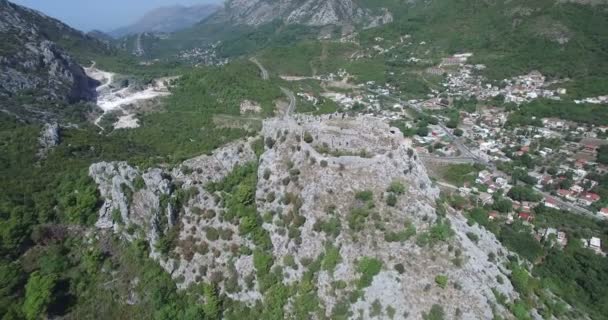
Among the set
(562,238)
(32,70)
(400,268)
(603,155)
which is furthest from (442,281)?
(32,70)

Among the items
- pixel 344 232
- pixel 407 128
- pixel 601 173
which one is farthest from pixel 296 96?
pixel 344 232

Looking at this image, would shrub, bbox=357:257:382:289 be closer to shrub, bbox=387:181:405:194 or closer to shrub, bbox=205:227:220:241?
shrub, bbox=387:181:405:194

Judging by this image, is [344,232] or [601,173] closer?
[344,232]

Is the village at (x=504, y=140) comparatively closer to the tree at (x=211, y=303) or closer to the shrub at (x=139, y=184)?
the tree at (x=211, y=303)

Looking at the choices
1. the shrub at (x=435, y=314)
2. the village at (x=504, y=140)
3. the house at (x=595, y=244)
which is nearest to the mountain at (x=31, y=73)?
the village at (x=504, y=140)

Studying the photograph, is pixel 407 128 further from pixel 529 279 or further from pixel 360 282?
pixel 360 282
